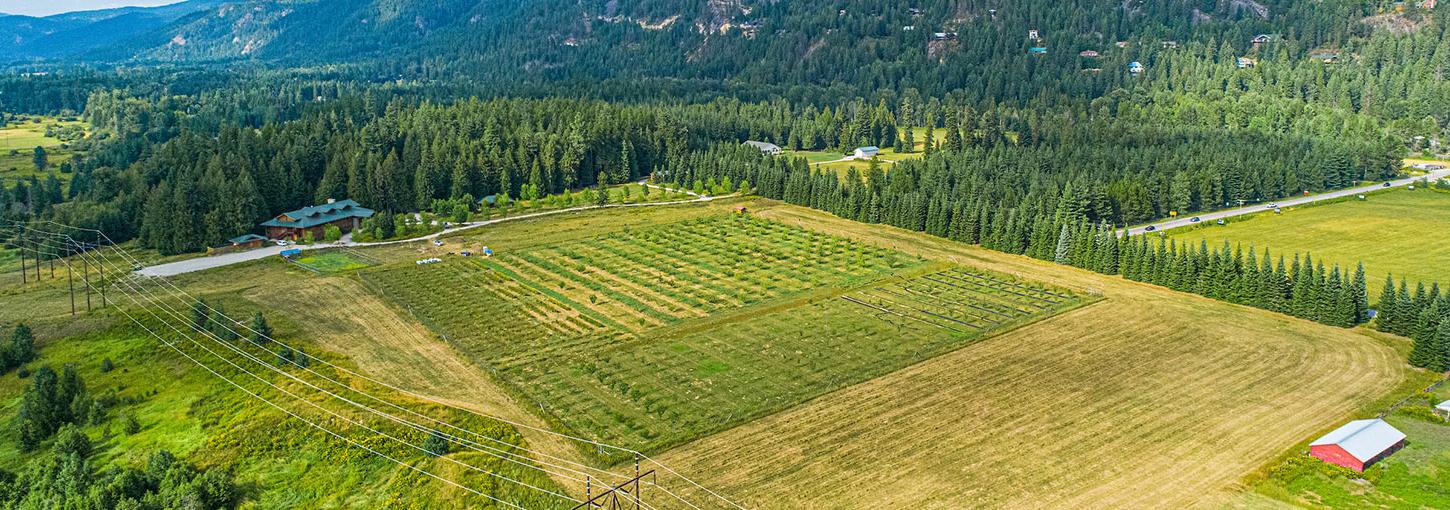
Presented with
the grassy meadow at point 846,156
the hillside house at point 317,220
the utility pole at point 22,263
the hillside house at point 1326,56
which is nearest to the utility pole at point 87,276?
the utility pole at point 22,263

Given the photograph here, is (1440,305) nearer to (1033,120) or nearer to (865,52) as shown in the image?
(1033,120)

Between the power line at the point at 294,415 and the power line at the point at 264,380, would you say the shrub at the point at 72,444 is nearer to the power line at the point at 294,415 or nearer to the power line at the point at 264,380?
the power line at the point at 294,415

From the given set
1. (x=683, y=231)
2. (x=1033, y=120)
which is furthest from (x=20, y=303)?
(x=1033, y=120)

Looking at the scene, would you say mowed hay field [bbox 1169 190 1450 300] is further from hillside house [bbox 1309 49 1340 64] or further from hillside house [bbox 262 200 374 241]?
hillside house [bbox 1309 49 1340 64]

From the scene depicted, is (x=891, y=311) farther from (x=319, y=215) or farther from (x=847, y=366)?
(x=319, y=215)

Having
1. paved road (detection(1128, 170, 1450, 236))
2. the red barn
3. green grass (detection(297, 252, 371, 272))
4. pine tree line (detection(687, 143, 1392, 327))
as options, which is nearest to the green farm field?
the red barn

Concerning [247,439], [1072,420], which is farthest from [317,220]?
[1072,420]
